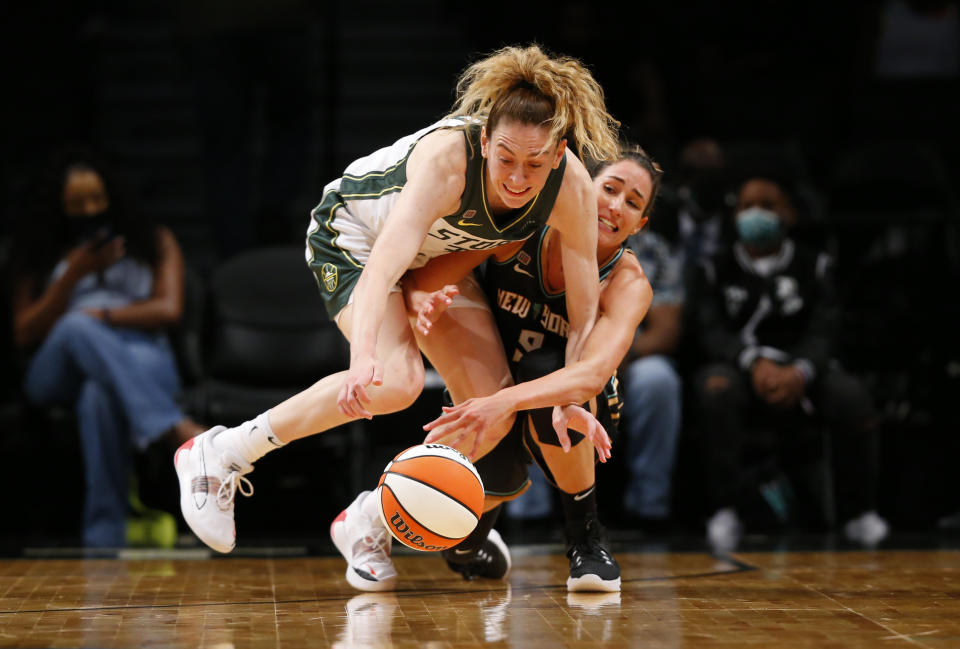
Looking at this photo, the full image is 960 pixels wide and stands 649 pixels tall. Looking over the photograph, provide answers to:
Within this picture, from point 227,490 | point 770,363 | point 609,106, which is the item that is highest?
point 609,106

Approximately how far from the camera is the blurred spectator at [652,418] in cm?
480

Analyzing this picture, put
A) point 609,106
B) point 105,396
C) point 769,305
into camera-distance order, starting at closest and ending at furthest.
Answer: point 105,396, point 769,305, point 609,106

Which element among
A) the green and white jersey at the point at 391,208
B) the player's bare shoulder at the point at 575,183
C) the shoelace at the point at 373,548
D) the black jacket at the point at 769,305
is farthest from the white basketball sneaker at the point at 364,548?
the black jacket at the point at 769,305

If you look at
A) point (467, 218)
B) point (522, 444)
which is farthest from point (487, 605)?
point (467, 218)

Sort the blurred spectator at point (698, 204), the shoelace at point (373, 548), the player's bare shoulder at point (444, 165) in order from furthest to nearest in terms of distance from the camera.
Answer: the blurred spectator at point (698, 204) < the shoelace at point (373, 548) < the player's bare shoulder at point (444, 165)

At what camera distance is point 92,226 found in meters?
5.09

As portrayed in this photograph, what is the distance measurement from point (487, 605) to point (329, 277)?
1.01 metres

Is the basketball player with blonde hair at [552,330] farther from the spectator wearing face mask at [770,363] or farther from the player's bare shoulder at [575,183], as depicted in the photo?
the spectator wearing face mask at [770,363]

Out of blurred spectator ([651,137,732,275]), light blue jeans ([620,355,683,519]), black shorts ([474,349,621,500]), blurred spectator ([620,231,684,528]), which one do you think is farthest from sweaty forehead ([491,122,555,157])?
blurred spectator ([651,137,732,275])

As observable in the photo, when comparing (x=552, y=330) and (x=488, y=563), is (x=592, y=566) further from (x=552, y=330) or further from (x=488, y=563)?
(x=552, y=330)

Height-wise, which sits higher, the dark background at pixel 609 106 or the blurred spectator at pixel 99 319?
the dark background at pixel 609 106

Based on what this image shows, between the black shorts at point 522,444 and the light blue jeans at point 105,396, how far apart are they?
178cm

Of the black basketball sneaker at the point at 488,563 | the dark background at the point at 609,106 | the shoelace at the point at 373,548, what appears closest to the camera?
the shoelace at the point at 373,548

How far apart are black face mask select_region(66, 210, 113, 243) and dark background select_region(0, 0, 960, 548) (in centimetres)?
16
